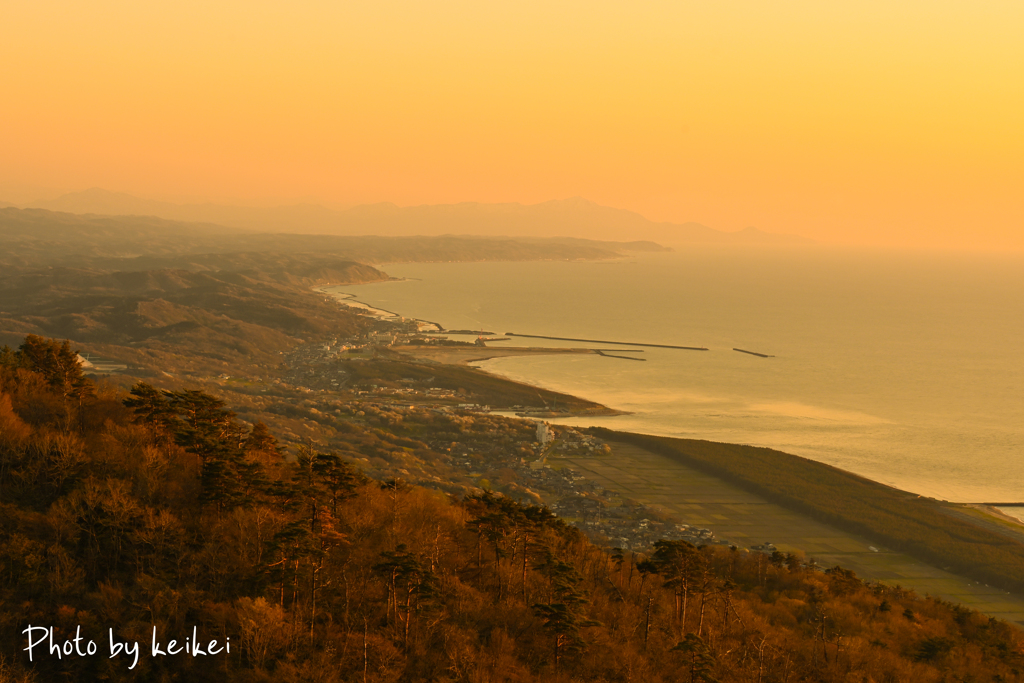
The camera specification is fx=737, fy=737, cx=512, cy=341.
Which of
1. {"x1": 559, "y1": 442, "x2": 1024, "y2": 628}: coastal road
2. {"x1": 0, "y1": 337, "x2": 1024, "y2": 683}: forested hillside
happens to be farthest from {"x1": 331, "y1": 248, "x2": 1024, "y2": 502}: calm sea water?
{"x1": 0, "y1": 337, "x2": 1024, "y2": 683}: forested hillside

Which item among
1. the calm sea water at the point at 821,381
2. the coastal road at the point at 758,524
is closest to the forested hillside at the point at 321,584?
the coastal road at the point at 758,524

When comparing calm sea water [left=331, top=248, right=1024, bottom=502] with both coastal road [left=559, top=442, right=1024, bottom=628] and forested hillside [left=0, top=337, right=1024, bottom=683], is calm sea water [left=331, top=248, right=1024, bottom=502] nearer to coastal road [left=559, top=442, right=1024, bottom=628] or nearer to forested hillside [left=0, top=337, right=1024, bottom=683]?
coastal road [left=559, top=442, right=1024, bottom=628]

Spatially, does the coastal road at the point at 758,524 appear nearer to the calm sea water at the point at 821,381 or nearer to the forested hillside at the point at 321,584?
the forested hillside at the point at 321,584

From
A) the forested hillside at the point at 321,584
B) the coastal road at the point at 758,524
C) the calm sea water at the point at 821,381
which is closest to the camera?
the forested hillside at the point at 321,584

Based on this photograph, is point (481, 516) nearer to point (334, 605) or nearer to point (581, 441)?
point (334, 605)

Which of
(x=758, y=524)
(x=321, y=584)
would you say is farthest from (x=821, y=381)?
(x=321, y=584)

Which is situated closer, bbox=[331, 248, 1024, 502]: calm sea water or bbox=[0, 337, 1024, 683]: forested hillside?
bbox=[0, 337, 1024, 683]: forested hillside
